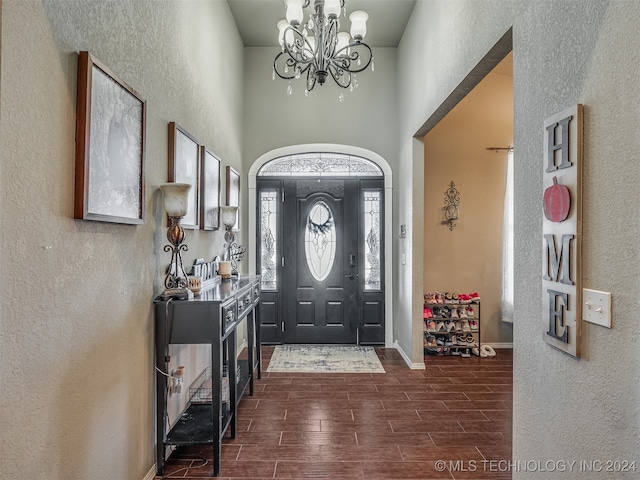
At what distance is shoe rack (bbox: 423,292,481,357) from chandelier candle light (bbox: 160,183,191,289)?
322 centimetres

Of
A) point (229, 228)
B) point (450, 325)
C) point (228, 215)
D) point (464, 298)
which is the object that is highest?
point (228, 215)

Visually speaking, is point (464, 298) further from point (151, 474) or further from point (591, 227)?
point (151, 474)

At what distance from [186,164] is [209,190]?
62 centimetres

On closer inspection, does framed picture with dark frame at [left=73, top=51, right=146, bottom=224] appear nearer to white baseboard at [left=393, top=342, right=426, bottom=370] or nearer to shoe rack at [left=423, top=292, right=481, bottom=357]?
white baseboard at [left=393, top=342, right=426, bottom=370]

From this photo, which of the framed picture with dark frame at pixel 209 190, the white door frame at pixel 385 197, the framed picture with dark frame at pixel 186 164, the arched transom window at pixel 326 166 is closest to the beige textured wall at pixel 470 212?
the white door frame at pixel 385 197

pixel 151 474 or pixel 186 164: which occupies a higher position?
pixel 186 164

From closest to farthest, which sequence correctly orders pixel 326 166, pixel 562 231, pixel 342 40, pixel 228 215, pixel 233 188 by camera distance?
1. pixel 562 231
2. pixel 342 40
3. pixel 228 215
4. pixel 233 188
5. pixel 326 166

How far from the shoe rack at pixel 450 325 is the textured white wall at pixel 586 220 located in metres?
2.87

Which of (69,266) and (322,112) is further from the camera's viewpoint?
(322,112)

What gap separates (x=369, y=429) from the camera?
2941 millimetres

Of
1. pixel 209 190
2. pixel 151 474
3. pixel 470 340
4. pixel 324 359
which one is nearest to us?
pixel 151 474

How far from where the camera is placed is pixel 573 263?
149cm

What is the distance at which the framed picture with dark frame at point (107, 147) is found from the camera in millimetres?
1617

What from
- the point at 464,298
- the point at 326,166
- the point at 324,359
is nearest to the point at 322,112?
the point at 326,166
